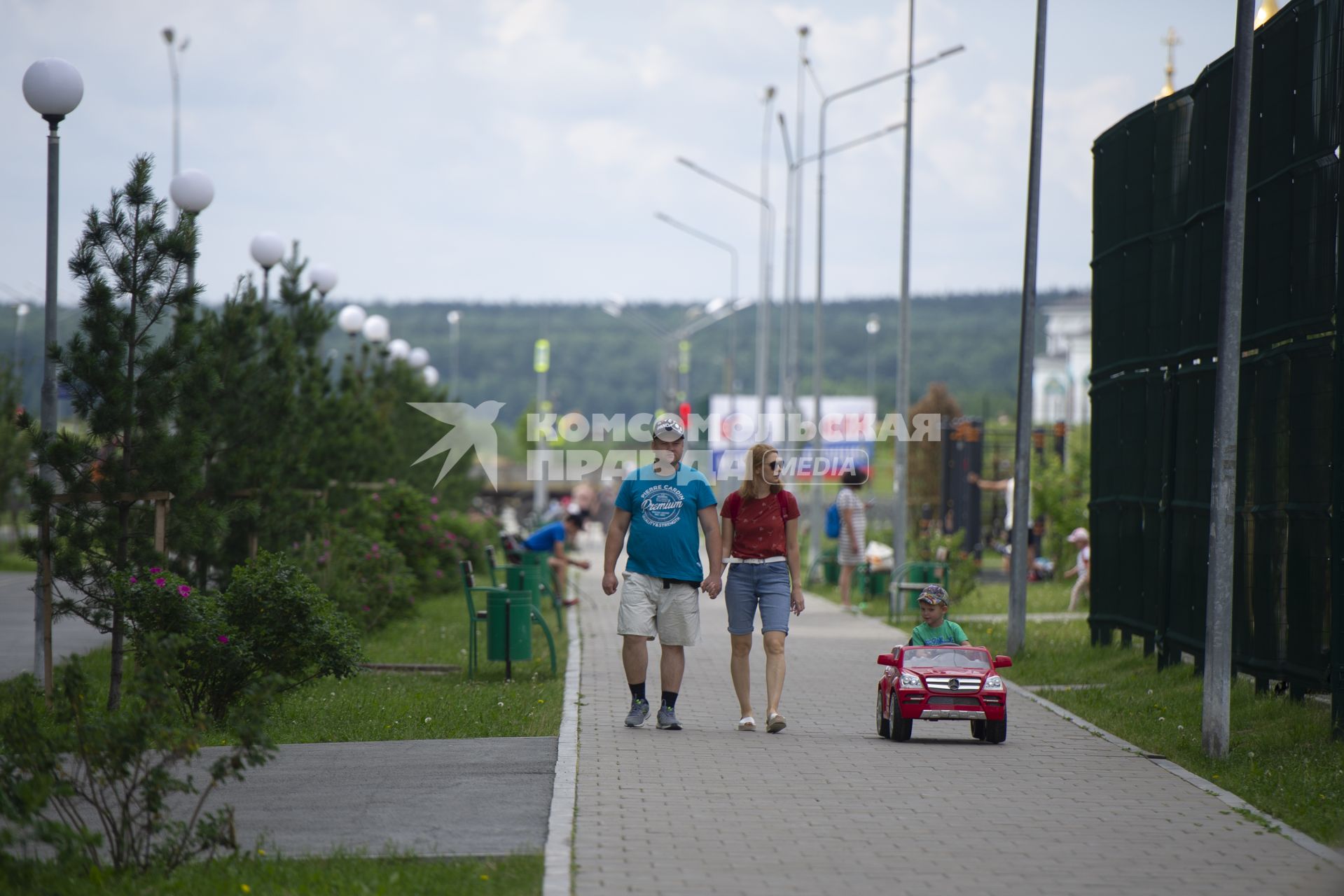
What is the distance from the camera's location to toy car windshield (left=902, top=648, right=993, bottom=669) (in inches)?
385

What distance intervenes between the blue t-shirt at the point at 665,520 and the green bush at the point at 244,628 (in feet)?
6.26

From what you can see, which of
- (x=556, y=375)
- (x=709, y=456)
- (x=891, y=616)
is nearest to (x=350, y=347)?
(x=891, y=616)

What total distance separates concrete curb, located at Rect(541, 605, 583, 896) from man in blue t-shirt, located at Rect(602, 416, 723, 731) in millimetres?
694

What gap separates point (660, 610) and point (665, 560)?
314 millimetres

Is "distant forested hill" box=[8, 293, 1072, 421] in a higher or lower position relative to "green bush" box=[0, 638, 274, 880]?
higher

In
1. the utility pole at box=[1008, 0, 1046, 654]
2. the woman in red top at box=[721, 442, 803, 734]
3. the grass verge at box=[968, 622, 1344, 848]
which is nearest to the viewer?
the grass verge at box=[968, 622, 1344, 848]

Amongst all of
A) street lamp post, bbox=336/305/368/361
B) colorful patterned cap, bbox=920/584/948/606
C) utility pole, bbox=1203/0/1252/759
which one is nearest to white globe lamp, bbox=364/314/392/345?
street lamp post, bbox=336/305/368/361

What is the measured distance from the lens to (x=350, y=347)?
25.6m

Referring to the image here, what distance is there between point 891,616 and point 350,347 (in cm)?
1071

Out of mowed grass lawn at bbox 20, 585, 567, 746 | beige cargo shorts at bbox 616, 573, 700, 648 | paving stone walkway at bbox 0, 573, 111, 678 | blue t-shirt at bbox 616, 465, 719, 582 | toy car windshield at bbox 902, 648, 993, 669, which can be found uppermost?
blue t-shirt at bbox 616, 465, 719, 582

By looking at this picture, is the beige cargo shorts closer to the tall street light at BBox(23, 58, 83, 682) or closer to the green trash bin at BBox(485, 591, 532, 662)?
the green trash bin at BBox(485, 591, 532, 662)

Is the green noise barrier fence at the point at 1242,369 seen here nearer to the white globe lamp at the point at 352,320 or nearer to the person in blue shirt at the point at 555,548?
the person in blue shirt at the point at 555,548

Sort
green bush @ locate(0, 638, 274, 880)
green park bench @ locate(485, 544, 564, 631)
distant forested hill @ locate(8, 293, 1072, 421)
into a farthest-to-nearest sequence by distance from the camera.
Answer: distant forested hill @ locate(8, 293, 1072, 421) < green park bench @ locate(485, 544, 564, 631) < green bush @ locate(0, 638, 274, 880)

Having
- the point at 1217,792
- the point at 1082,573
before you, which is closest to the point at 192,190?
the point at 1217,792
